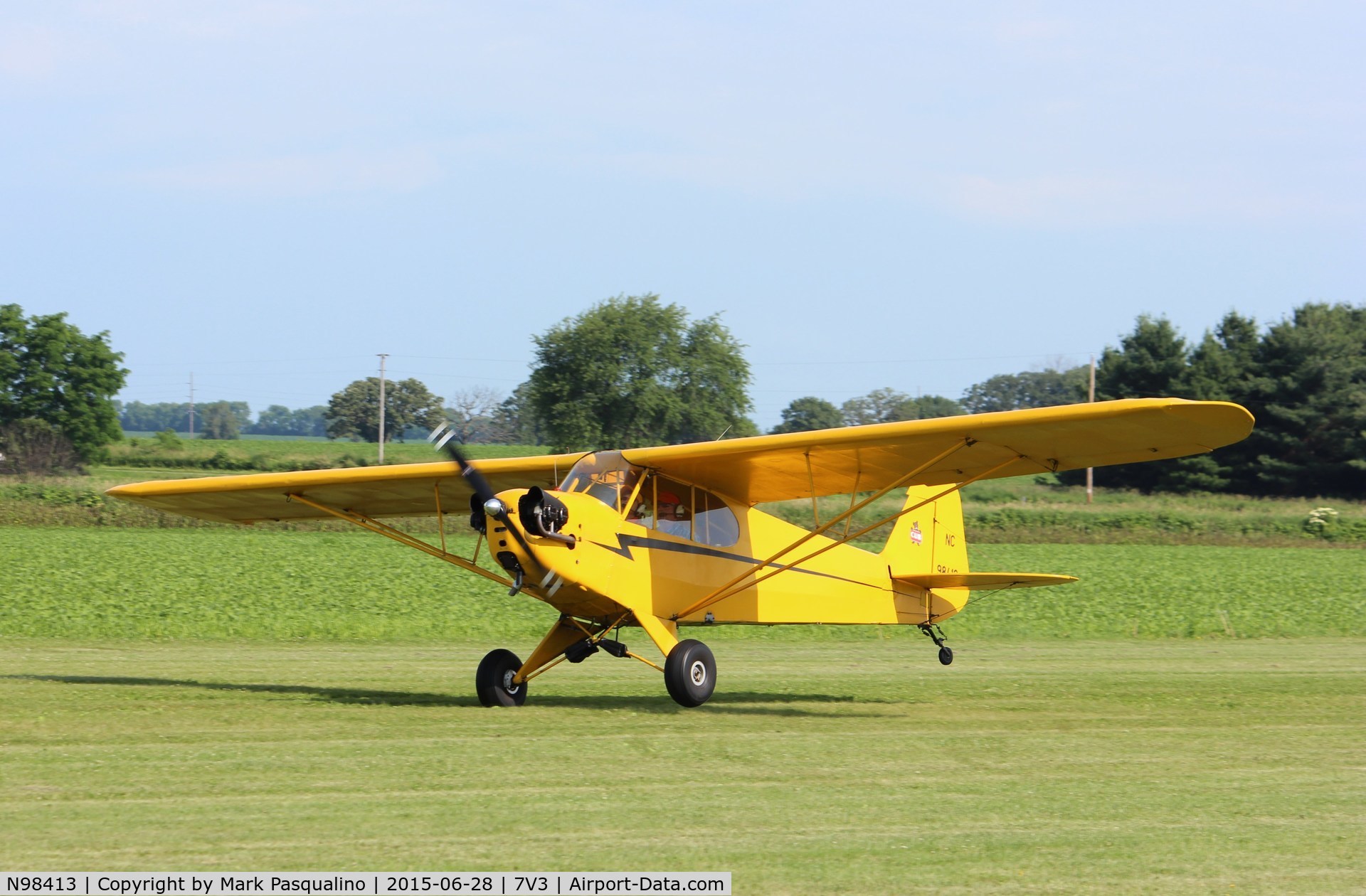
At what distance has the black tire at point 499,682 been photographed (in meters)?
12.2

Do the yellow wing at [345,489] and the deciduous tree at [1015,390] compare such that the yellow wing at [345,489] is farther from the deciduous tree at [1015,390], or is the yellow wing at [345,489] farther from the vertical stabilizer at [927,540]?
the deciduous tree at [1015,390]

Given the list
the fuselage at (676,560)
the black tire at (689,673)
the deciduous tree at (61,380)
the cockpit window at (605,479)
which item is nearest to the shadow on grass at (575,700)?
the black tire at (689,673)

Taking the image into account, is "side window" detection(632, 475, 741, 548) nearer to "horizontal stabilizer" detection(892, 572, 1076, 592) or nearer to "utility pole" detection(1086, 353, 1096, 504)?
"horizontal stabilizer" detection(892, 572, 1076, 592)

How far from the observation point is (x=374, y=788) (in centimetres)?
773

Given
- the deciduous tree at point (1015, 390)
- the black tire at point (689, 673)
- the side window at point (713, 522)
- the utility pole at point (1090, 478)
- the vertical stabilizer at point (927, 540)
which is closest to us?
the black tire at point (689, 673)

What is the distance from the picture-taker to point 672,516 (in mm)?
12609

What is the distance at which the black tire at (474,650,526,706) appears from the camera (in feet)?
39.9

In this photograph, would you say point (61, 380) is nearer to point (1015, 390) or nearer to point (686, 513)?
point (686, 513)

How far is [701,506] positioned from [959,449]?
104 inches

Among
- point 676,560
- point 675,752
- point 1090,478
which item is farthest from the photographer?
point 1090,478

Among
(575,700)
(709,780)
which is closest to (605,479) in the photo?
(575,700)

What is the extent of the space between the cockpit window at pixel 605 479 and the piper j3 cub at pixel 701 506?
18mm

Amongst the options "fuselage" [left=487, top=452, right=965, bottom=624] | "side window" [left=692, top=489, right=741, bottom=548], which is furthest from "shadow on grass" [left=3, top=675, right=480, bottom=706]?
"side window" [left=692, top=489, right=741, bottom=548]

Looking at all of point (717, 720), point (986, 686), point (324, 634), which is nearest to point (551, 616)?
point (324, 634)
